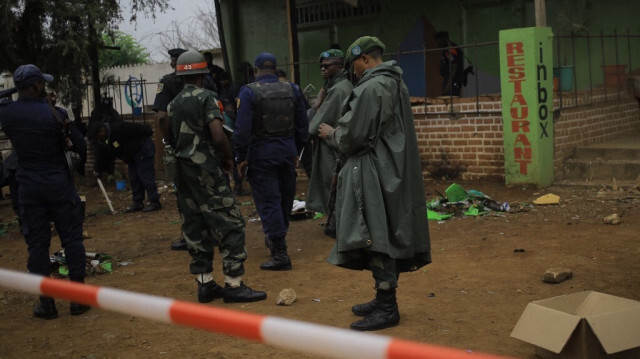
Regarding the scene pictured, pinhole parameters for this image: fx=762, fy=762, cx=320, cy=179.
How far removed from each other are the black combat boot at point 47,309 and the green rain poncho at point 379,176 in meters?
2.26

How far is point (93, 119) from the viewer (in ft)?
37.3

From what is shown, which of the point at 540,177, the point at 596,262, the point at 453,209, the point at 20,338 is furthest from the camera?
the point at 540,177

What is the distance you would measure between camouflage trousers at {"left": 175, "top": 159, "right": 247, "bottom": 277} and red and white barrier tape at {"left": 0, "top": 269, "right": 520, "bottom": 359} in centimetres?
261

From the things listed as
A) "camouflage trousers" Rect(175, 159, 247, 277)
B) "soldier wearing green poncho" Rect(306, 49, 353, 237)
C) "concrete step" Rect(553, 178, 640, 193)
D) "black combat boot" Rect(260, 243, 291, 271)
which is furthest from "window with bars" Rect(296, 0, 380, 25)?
"camouflage trousers" Rect(175, 159, 247, 277)

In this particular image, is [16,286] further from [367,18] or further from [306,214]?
[367,18]

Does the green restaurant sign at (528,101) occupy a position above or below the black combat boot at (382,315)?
above

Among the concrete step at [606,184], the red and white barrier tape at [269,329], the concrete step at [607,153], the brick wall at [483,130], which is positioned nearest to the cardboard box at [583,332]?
the red and white barrier tape at [269,329]

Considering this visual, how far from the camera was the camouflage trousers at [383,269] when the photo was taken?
4648mm

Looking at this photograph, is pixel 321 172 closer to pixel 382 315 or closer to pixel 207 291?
pixel 207 291

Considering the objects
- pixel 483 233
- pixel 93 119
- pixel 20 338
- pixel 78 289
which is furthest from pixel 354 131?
pixel 93 119

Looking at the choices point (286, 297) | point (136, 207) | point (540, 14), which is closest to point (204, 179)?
point (286, 297)

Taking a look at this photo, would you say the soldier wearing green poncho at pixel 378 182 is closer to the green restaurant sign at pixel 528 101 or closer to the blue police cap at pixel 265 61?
the blue police cap at pixel 265 61

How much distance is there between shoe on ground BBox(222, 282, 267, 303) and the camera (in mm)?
5621

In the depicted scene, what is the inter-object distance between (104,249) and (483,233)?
157 inches
